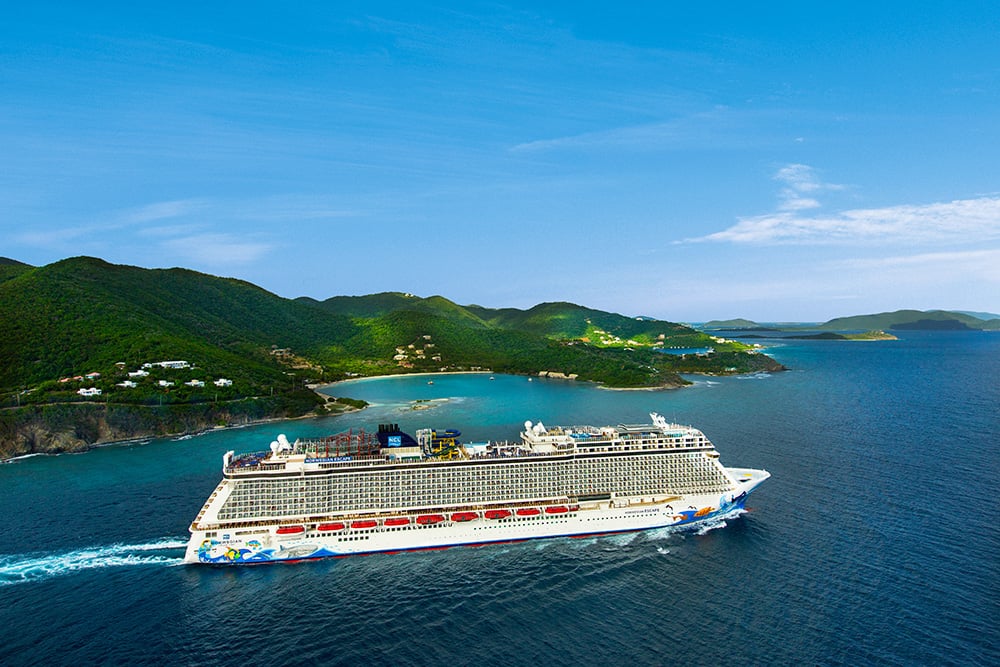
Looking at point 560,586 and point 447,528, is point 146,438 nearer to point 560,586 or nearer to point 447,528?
point 447,528

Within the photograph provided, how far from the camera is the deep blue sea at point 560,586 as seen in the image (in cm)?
2669

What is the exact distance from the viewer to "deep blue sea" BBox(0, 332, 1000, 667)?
26688 mm

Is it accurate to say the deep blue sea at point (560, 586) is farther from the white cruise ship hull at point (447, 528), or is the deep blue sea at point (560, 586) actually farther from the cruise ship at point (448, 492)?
the cruise ship at point (448, 492)

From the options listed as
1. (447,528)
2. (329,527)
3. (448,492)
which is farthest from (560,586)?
(329,527)

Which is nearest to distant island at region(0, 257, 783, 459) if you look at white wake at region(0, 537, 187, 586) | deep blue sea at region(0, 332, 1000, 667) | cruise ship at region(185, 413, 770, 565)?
deep blue sea at region(0, 332, 1000, 667)

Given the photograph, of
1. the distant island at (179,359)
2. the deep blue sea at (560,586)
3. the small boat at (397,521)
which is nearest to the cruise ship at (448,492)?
the small boat at (397,521)

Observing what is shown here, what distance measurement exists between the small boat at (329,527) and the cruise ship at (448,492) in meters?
0.08

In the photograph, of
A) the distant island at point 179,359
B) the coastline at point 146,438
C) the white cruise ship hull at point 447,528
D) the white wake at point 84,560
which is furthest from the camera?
the distant island at point 179,359

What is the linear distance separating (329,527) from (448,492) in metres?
8.05

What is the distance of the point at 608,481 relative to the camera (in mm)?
42219

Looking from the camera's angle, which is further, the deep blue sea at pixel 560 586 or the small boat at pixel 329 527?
the small boat at pixel 329 527

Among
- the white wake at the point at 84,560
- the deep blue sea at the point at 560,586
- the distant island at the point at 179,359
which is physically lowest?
the deep blue sea at the point at 560,586

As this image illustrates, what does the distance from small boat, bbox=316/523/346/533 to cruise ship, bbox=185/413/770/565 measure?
78 millimetres

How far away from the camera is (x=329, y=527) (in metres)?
36.9
